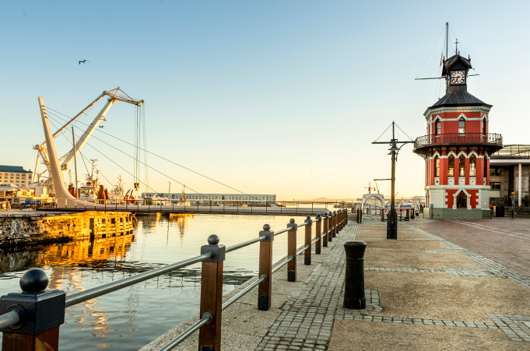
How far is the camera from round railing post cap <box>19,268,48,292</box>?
1.68m

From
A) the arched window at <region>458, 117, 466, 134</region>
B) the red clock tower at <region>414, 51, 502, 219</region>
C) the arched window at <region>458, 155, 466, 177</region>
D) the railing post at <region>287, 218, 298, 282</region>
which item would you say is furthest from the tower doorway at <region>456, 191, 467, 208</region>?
the railing post at <region>287, 218, 298, 282</region>

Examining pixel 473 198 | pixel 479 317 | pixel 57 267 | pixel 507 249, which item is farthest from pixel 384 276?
pixel 473 198

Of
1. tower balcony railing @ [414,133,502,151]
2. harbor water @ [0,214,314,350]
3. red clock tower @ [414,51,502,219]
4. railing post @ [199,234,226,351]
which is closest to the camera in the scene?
railing post @ [199,234,226,351]

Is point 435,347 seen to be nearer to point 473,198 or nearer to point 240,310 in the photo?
point 240,310

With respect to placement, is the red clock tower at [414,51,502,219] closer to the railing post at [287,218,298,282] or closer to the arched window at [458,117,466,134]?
the arched window at [458,117,466,134]

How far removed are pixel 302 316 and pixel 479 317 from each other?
2.44 meters

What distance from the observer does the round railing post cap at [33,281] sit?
1.68m

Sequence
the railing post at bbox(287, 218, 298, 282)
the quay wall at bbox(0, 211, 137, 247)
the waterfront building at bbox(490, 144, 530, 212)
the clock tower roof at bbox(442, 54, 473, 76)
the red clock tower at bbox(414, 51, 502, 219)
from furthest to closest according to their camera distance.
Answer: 1. the waterfront building at bbox(490, 144, 530, 212)
2. the clock tower roof at bbox(442, 54, 473, 76)
3. the red clock tower at bbox(414, 51, 502, 219)
4. the quay wall at bbox(0, 211, 137, 247)
5. the railing post at bbox(287, 218, 298, 282)

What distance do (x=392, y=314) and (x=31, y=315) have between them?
200 inches

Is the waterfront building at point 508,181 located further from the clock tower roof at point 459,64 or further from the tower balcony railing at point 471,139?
the clock tower roof at point 459,64

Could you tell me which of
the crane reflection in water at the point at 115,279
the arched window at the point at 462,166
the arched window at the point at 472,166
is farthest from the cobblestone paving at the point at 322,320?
the arched window at the point at 472,166

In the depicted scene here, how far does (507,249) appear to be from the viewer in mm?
14266

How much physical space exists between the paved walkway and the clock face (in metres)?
41.6

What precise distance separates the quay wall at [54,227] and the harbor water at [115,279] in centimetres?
122
